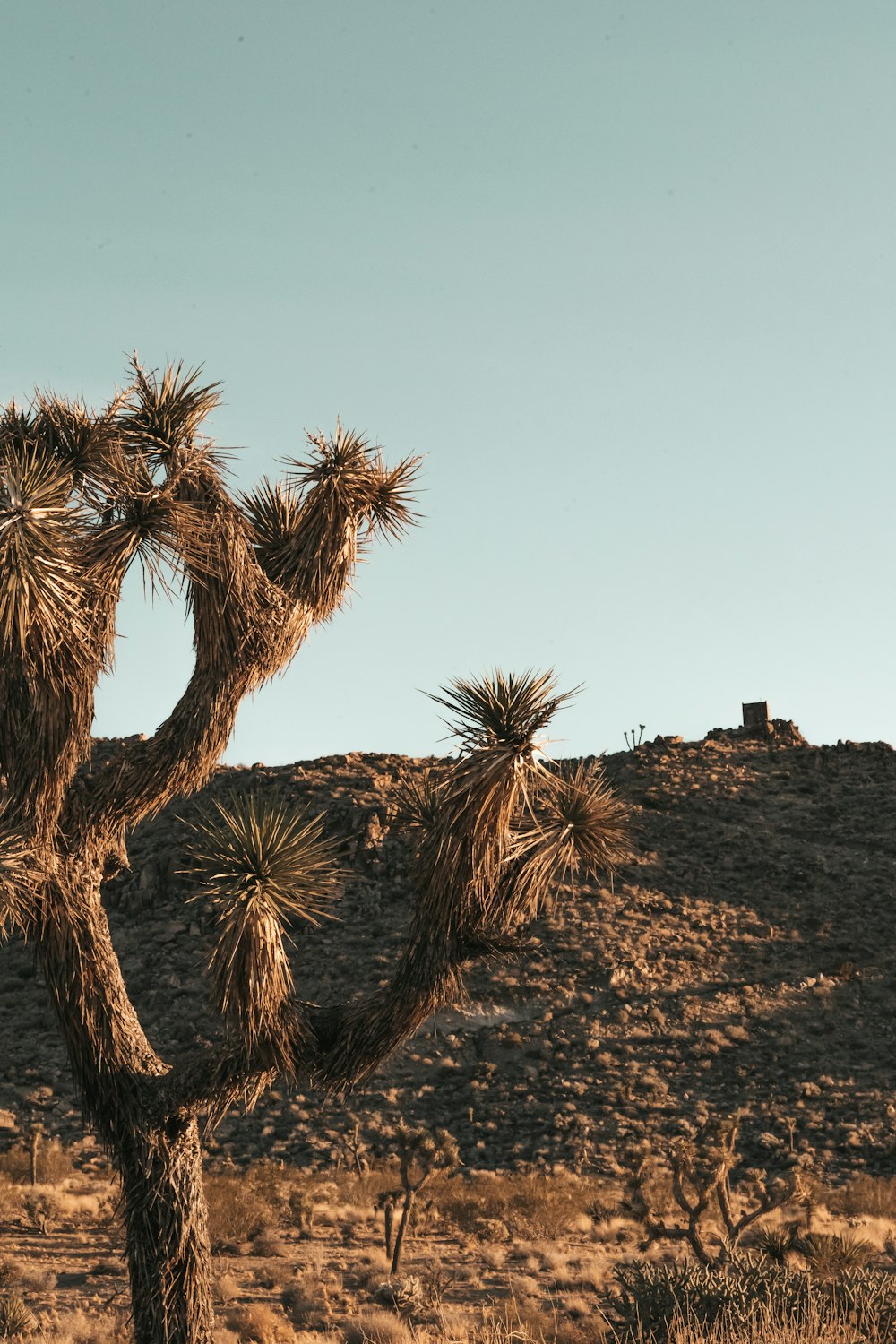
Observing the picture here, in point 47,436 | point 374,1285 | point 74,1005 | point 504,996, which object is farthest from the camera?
point 504,996

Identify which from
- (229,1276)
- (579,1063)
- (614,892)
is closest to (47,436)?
(229,1276)

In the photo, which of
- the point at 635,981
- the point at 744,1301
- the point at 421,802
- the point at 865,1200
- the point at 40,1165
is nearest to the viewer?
the point at 421,802

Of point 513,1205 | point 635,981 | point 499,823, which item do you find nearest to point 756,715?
point 635,981

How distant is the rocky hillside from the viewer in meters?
26.0

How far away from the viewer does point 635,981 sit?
31.3 metres

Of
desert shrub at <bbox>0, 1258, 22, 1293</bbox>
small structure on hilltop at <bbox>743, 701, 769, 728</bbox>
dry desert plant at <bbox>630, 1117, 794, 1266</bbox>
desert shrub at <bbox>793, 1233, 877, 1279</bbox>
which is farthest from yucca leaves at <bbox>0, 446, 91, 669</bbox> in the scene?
small structure on hilltop at <bbox>743, 701, 769, 728</bbox>

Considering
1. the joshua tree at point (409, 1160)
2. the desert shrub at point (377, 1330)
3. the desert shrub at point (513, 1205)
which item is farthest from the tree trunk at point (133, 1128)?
the desert shrub at point (513, 1205)

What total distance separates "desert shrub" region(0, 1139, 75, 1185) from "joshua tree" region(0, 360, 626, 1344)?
42.8ft

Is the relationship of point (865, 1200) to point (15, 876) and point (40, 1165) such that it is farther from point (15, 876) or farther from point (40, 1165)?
point (15, 876)

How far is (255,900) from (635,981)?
2381 cm

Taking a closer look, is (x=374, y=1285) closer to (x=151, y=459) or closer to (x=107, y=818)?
(x=107, y=818)

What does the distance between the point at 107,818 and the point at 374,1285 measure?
8.16 metres

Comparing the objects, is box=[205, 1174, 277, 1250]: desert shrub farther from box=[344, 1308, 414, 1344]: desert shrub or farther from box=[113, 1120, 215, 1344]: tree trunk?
box=[113, 1120, 215, 1344]: tree trunk

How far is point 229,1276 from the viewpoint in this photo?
49.7 feet
